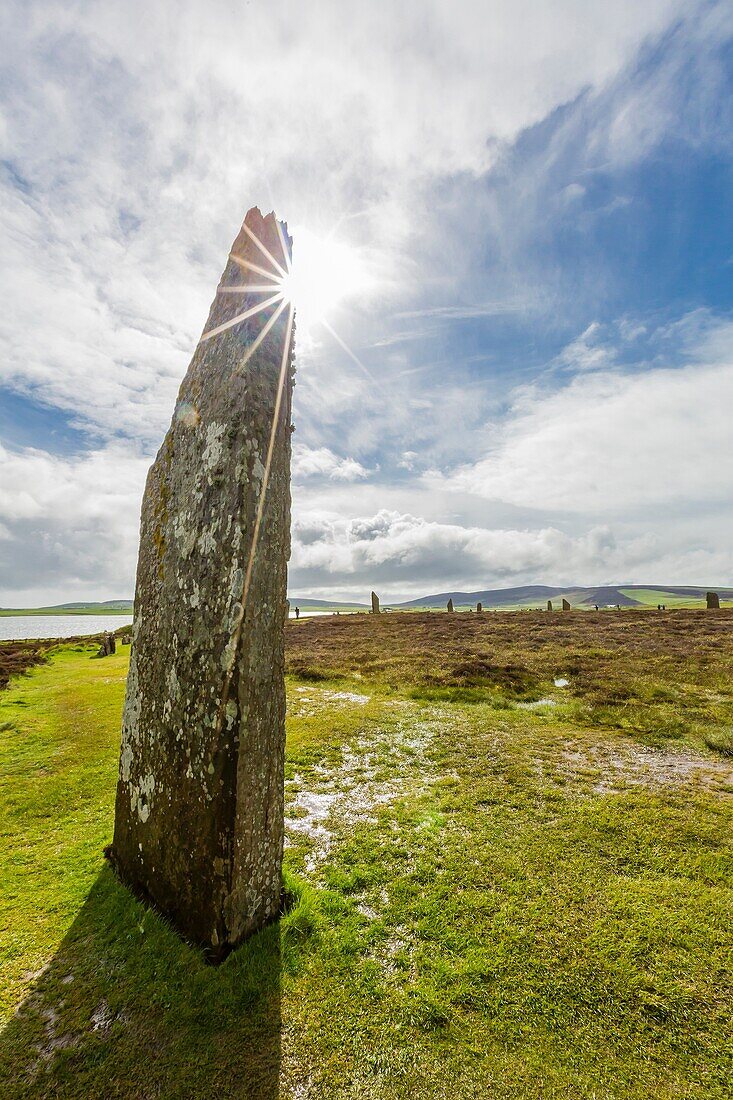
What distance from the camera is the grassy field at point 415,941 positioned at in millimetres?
2814

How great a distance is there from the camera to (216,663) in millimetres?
3879

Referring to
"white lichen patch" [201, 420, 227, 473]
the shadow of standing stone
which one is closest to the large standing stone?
"white lichen patch" [201, 420, 227, 473]

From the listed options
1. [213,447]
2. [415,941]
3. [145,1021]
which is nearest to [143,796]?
[145,1021]

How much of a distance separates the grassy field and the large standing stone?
1.37 feet

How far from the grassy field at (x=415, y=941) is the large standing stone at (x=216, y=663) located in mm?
418

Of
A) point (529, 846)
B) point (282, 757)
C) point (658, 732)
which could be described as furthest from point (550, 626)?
point (282, 757)

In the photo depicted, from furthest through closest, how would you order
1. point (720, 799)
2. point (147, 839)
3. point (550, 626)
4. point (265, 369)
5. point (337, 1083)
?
point (550, 626) < point (720, 799) < point (265, 369) < point (147, 839) < point (337, 1083)

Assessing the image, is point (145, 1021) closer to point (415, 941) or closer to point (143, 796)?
point (143, 796)

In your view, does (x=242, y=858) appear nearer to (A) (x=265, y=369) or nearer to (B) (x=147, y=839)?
(B) (x=147, y=839)

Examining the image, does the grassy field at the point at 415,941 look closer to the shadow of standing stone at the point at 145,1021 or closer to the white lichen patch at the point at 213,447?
the shadow of standing stone at the point at 145,1021

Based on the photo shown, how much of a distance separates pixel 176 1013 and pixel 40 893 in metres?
2.28

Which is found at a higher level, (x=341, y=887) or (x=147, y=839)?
Answer: (x=147, y=839)

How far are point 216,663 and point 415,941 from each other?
2910mm

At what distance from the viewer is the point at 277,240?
530cm
